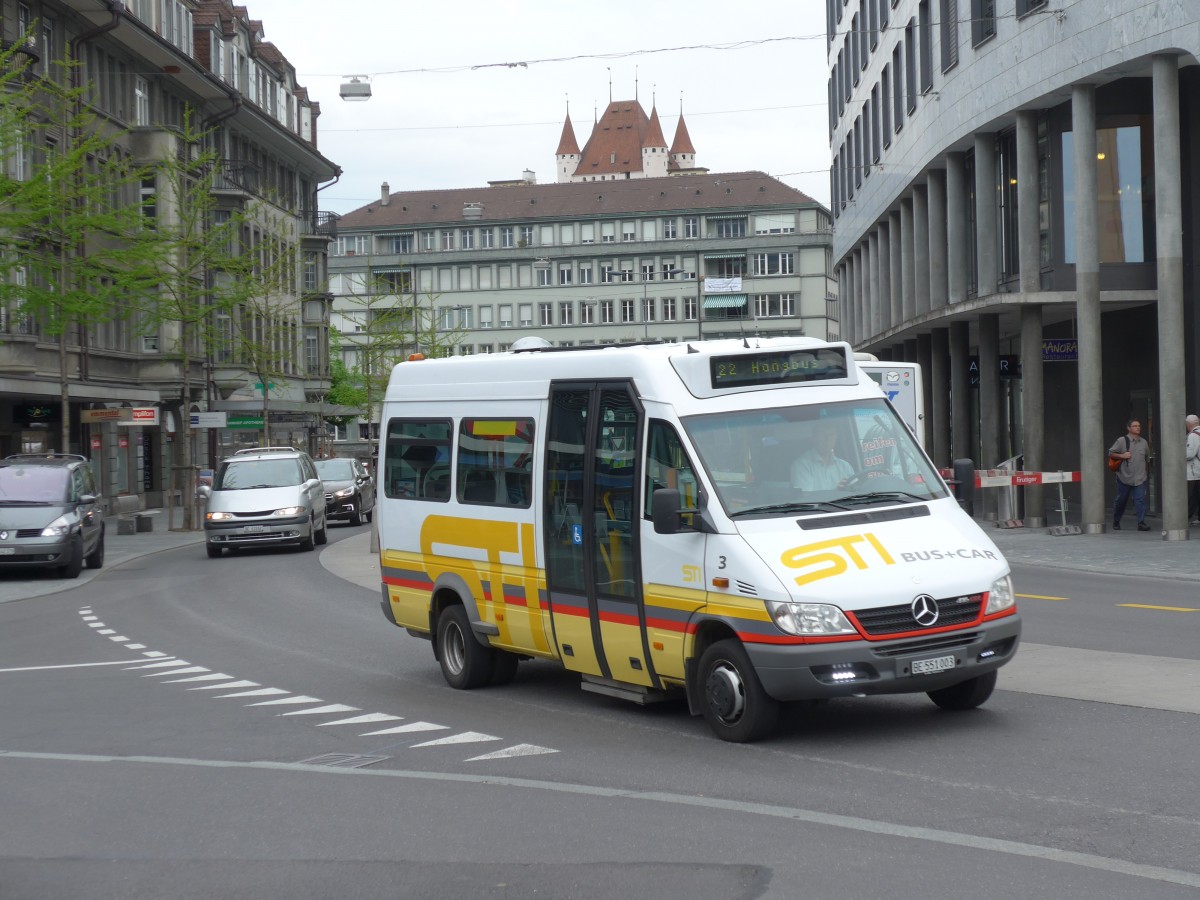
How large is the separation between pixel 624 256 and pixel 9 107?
103 m

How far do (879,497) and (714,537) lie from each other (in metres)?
1.04

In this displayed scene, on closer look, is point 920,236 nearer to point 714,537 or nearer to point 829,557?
point 714,537

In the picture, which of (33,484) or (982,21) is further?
(982,21)

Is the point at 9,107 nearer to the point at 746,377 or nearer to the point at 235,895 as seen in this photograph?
the point at 746,377

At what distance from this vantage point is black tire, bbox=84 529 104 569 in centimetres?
2956

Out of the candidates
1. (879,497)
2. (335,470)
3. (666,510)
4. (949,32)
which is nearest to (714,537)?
(666,510)

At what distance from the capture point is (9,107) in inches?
1180

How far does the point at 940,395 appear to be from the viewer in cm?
4362

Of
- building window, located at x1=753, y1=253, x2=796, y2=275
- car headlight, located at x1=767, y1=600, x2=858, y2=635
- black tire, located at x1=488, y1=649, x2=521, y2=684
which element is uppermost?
building window, located at x1=753, y1=253, x2=796, y2=275

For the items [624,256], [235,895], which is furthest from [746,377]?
[624,256]

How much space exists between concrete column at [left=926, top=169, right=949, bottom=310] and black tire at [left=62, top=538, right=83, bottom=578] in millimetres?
21580

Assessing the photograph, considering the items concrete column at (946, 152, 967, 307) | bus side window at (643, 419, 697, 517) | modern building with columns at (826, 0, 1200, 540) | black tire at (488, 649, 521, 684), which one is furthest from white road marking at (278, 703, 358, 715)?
concrete column at (946, 152, 967, 307)

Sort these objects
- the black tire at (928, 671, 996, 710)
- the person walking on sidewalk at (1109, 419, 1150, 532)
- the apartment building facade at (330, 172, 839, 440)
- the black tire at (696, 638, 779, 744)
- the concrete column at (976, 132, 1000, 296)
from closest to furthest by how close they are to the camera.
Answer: the black tire at (696, 638, 779, 744) < the black tire at (928, 671, 996, 710) < the person walking on sidewalk at (1109, 419, 1150, 532) < the concrete column at (976, 132, 1000, 296) < the apartment building facade at (330, 172, 839, 440)

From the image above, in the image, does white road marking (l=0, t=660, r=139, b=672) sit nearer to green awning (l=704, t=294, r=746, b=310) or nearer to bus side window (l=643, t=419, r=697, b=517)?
bus side window (l=643, t=419, r=697, b=517)
